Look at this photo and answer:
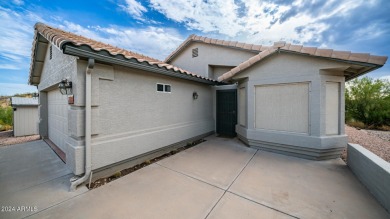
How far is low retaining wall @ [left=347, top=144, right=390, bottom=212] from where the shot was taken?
2508mm

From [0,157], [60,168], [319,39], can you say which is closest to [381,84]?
[319,39]

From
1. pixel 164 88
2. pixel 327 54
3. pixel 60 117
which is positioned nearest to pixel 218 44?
pixel 164 88

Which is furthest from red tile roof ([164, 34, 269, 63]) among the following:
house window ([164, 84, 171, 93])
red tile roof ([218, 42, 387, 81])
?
house window ([164, 84, 171, 93])

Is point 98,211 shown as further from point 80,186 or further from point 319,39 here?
point 319,39

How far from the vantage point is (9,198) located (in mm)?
2762

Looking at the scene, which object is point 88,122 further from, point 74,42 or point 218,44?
point 218,44

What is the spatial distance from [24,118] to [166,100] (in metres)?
10.6

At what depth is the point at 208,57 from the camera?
28.6ft

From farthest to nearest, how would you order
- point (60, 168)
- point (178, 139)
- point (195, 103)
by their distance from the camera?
point (195, 103)
point (178, 139)
point (60, 168)

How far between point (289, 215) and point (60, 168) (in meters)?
5.62

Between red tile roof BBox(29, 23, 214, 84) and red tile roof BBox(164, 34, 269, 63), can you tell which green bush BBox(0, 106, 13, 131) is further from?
red tile roof BBox(164, 34, 269, 63)

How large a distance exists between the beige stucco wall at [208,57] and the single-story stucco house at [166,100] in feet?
3.71

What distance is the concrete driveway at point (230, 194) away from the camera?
7.96ft

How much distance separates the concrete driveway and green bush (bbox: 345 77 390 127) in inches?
457
